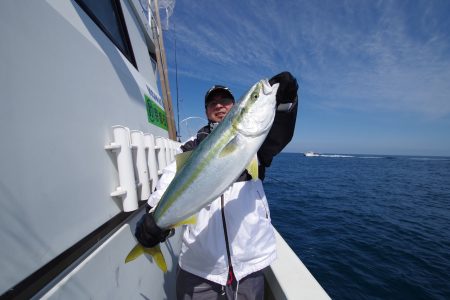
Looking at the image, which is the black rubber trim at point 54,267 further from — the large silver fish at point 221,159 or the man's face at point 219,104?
the man's face at point 219,104

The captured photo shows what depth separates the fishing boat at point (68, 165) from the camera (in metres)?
1.26

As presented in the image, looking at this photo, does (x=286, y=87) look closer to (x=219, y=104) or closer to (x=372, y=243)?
(x=219, y=104)

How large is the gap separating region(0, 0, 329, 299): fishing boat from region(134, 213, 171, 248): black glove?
30 cm

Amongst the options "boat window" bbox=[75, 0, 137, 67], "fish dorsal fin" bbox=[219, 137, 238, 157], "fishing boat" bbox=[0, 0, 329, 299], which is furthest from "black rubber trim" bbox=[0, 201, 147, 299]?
"boat window" bbox=[75, 0, 137, 67]

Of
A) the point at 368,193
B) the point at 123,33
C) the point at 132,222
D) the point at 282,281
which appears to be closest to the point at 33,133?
the point at 132,222

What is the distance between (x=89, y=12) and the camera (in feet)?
8.53

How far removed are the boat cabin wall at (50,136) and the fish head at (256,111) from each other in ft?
4.56

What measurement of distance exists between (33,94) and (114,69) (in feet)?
5.20

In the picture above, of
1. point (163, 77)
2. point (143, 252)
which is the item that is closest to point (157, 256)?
point (143, 252)

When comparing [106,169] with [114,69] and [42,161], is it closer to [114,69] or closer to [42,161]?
[42,161]

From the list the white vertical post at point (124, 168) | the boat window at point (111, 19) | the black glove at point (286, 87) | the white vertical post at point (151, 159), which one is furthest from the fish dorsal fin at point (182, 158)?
the boat window at point (111, 19)

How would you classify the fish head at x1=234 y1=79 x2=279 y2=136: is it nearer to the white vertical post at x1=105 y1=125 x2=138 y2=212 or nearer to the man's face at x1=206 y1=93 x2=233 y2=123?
the man's face at x1=206 y1=93 x2=233 y2=123

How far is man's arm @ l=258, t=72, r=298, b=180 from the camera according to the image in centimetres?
245

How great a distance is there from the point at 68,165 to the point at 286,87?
2.20 metres
